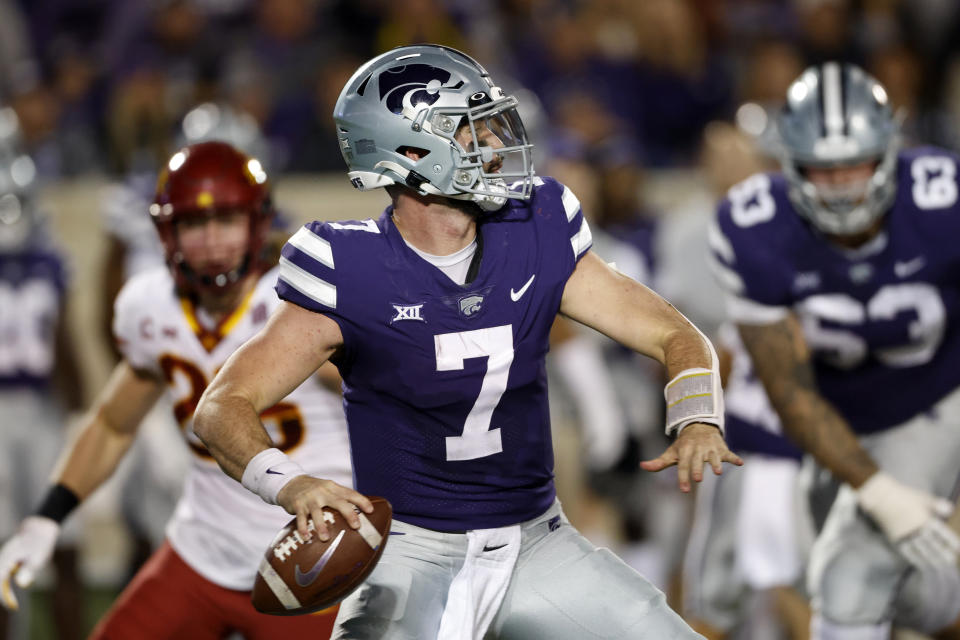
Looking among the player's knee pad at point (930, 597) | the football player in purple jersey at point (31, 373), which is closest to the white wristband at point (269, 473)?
the player's knee pad at point (930, 597)

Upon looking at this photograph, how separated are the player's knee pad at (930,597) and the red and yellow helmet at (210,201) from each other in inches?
81.1

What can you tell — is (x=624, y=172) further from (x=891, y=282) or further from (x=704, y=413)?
(x=704, y=413)

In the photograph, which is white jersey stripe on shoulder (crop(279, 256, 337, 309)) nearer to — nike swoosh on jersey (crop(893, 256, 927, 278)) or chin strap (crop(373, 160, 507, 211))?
chin strap (crop(373, 160, 507, 211))

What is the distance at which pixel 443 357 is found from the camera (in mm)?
2990

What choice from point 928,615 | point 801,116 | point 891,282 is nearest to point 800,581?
point 928,615

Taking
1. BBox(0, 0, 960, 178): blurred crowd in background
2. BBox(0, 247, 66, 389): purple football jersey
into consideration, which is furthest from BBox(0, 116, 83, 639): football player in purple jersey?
BBox(0, 0, 960, 178): blurred crowd in background

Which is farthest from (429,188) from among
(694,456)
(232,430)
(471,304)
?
(694,456)

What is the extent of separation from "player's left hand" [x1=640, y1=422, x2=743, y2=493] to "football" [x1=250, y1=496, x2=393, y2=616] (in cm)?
53

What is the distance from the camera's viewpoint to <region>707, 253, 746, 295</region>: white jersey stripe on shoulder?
4297mm

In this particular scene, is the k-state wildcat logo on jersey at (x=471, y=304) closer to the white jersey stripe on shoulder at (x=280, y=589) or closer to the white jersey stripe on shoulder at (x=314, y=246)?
the white jersey stripe on shoulder at (x=314, y=246)

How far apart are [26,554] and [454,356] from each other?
1.47 meters

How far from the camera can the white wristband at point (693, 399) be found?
2.85 metres

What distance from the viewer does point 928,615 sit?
412cm

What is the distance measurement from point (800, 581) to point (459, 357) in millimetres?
2698
